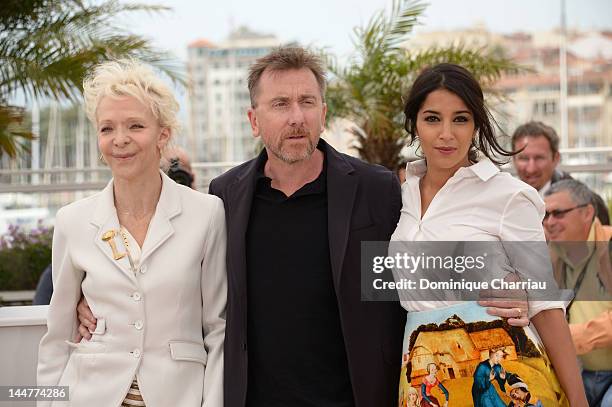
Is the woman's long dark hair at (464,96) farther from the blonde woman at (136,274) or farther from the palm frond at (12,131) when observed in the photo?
the palm frond at (12,131)

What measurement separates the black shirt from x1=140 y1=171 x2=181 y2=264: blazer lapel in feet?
1.02

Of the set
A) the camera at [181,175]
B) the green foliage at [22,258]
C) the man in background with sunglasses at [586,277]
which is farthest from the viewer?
the green foliage at [22,258]

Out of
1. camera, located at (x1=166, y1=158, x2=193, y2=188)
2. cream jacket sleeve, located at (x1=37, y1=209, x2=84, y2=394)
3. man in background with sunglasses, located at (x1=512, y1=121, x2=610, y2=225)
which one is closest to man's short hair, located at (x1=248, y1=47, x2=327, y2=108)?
cream jacket sleeve, located at (x1=37, y1=209, x2=84, y2=394)

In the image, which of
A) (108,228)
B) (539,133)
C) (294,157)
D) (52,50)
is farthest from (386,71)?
(108,228)

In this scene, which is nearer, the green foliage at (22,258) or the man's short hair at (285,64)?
the man's short hair at (285,64)

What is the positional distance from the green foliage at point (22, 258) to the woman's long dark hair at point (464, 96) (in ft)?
23.6

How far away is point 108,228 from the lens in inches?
119

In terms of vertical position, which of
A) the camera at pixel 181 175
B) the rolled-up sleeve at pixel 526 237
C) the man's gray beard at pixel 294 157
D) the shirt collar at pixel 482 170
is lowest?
the rolled-up sleeve at pixel 526 237

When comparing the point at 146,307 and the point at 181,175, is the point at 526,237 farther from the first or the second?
the point at 181,175

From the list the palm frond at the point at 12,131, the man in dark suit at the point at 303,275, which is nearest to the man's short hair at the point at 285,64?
the man in dark suit at the point at 303,275

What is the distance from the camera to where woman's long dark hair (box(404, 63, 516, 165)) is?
296 centimetres

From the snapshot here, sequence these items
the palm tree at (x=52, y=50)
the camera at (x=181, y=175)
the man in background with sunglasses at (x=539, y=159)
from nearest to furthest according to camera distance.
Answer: the camera at (x=181, y=175) < the man in background with sunglasses at (x=539, y=159) < the palm tree at (x=52, y=50)

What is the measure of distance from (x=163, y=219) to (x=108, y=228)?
0.20m

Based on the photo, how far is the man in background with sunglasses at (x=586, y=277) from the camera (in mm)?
4176
